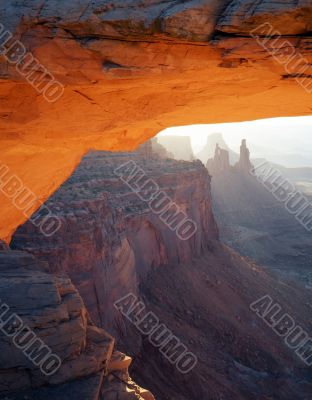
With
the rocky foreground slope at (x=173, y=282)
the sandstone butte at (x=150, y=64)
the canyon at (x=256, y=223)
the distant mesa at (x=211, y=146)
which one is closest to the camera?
the sandstone butte at (x=150, y=64)

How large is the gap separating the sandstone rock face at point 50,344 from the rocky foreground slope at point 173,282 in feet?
17.3

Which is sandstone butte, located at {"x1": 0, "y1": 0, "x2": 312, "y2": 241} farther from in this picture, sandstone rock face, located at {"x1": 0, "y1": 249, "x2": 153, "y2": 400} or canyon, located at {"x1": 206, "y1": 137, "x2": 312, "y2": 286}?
canyon, located at {"x1": 206, "y1": 137, "x2": 312, "y2": 286}

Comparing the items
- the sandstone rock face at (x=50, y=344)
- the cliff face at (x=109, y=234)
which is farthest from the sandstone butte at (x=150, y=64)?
the cliff face at (x=109, y=234)

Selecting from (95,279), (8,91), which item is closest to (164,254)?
(95,279)

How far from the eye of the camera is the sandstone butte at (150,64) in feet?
13.4

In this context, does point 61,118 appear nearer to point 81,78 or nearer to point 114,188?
point 81,78

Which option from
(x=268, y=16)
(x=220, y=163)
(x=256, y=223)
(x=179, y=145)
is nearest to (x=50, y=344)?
(x=268, y=16)

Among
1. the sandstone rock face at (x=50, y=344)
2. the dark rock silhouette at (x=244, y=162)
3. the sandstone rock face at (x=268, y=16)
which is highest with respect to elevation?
the dark rock silhouette at (x=244, y=162)

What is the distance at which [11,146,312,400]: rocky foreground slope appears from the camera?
14.3 metres

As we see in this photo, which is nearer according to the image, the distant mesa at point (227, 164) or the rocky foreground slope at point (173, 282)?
the rocky foreground slope at point (173, 282)

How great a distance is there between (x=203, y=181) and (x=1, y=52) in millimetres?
24941

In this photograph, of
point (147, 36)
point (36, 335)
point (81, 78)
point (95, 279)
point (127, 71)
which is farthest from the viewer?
point (95, 279)

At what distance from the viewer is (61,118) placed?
6.62 m

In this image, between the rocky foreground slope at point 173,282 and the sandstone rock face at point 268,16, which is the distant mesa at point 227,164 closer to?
the rocky foreground slope at point 173,282
